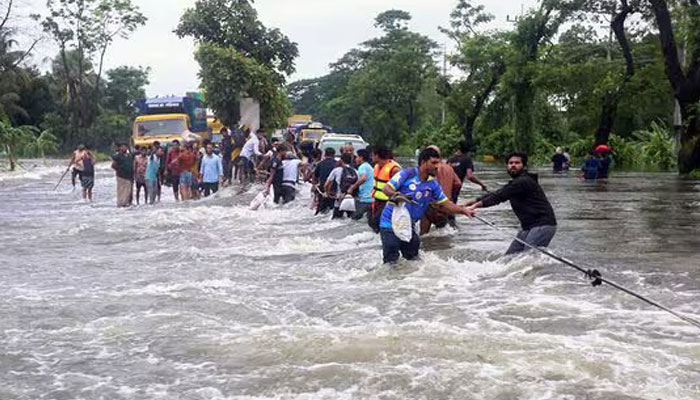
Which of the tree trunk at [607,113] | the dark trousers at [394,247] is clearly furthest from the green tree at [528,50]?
the dark trousers at [394,247]

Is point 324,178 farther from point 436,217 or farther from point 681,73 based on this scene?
point 681,73

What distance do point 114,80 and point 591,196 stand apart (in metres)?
65.4

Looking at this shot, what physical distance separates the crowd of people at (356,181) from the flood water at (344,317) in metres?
0.51

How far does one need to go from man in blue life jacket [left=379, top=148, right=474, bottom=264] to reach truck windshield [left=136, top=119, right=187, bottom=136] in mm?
26111

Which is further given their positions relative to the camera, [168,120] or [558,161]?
[168,120]

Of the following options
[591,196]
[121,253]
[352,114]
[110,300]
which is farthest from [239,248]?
[352,114]

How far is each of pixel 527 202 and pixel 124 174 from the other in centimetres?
1335

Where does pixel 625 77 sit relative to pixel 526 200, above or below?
above

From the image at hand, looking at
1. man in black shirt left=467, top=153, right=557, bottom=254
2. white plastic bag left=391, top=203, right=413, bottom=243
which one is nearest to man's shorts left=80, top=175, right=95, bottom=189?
white plastic bag left=391, top=203, right=413, bottom=243

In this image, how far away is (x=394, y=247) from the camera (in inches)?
364

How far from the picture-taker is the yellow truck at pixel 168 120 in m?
33.7

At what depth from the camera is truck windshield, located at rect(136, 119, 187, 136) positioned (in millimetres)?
34156

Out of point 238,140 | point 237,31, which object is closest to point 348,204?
point 238,140

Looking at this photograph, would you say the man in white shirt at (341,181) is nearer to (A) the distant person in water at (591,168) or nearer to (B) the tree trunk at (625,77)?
(A) the distant person in water at (591,168)
